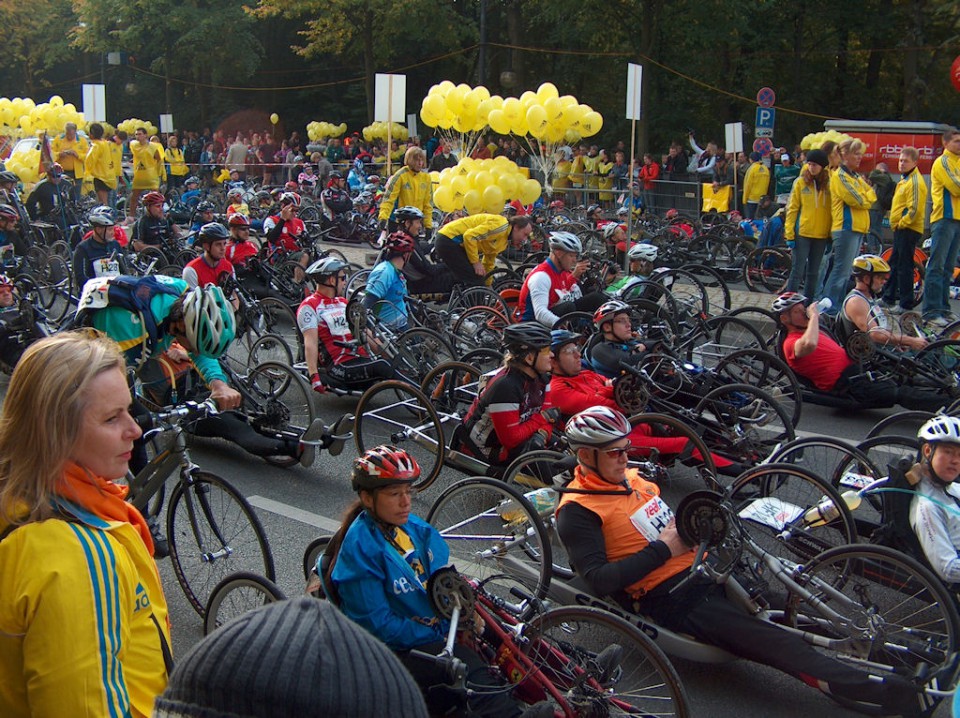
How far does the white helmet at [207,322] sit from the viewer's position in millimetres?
5098

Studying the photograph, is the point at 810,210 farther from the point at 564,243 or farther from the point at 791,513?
the point at 791,513

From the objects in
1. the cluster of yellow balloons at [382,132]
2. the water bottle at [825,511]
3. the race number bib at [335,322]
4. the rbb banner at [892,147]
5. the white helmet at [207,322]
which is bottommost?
the water bottle at [825,511]

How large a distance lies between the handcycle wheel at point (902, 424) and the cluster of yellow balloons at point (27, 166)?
20.5 metres

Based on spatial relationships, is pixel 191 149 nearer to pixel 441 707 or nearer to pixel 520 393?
pixel 520 393

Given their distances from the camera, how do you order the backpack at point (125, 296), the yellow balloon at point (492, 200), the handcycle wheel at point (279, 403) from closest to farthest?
1. the backpack at point (125, 296)
2. the handcycle wheel at point (279, 403)
3. the yellow balloon at point (492, 200)

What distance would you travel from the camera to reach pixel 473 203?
16141mm

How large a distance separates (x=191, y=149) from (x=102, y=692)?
111ft

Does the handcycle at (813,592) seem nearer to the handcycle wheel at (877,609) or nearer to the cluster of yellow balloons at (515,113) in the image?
the handcycle wheel at (877,609)

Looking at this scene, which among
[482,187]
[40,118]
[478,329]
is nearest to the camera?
[478,329]

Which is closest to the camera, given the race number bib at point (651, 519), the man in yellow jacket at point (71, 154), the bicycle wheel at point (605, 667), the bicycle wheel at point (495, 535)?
the bicycle wheel at point (605, 667)

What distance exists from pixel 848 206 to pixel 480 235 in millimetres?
4164

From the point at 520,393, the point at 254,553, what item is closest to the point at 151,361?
the point at 254,553

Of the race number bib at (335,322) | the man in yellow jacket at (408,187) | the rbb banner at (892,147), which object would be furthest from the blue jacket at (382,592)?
the rbb banner at (892,147)

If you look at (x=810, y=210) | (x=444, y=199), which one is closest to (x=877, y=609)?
(x=810, y=210)
